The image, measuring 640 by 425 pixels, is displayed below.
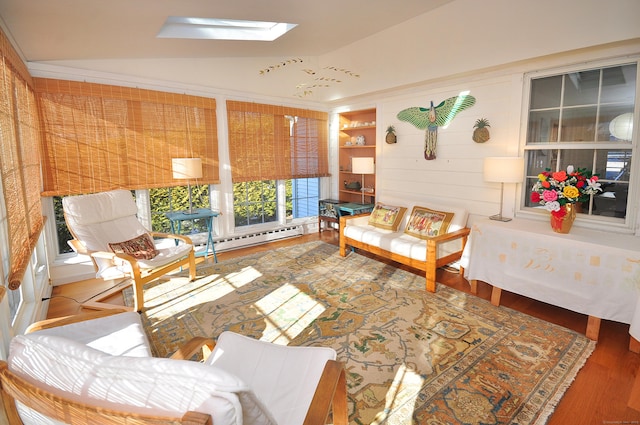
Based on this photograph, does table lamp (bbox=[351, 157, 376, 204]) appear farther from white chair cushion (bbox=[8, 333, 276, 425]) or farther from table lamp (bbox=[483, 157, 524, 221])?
white chair cushion (bbox=[8, 333, 276, 425])

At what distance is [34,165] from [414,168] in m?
4.14

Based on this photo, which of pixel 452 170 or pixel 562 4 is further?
pixel 452 170

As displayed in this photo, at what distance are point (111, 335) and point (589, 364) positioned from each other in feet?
9.69

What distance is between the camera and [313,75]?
5.26 metres

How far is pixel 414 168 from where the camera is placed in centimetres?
461

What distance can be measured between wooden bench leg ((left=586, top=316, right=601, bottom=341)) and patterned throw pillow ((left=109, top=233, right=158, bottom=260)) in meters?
3.82

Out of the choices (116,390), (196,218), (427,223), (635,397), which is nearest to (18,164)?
(196,218)

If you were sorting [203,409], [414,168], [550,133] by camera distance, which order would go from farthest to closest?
[414,168]
[550,133]
[203,409]

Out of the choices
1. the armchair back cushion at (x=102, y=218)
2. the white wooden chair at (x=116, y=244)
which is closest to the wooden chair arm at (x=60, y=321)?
the white wooden chair at (x=116, y=244)

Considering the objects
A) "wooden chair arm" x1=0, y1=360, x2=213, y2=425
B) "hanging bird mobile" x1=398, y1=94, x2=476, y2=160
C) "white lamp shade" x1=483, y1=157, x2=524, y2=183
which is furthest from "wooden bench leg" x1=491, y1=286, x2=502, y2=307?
"wooden chair arm" x1=0, y1=360, x2=213, y2=425

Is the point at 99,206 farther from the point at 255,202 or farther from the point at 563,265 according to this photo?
the point at 563,265

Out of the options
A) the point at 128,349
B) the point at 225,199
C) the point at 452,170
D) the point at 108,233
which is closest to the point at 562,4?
the point at 452,170

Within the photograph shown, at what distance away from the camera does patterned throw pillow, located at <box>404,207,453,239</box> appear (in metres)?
3.87

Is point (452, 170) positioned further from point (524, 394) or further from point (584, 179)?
point (524, 394)
